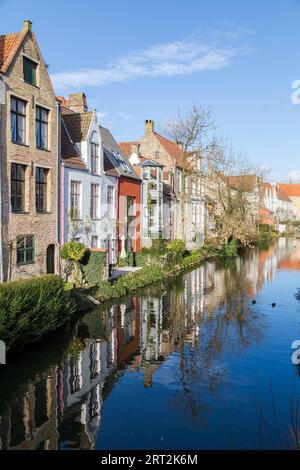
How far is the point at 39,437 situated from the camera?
9.09m

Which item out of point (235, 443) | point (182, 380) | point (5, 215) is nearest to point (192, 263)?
point (5, 215)

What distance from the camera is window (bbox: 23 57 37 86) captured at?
20.2m

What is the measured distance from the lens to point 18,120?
19.7 metres

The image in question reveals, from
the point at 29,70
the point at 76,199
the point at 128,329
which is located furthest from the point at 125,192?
the point at 128,329

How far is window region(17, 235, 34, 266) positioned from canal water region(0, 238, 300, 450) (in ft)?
13.6

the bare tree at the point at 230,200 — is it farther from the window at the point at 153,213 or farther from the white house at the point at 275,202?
the white house at the point at 275,202

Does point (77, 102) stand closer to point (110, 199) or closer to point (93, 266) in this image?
point (110, 199)

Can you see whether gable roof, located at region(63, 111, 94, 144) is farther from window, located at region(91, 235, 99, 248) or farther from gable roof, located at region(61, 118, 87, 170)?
window, located at region(91, 235, 99, 248)

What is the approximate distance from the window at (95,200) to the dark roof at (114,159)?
2387 mm

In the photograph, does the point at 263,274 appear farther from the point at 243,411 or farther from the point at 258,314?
the point at 243,411

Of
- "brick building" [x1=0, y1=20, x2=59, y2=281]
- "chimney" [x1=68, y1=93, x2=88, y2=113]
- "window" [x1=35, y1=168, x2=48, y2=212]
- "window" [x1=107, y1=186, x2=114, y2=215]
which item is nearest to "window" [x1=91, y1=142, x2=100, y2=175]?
"window" [x1=107, y1=186, x2=114, y2=215]

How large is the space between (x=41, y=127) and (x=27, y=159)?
2345 millimetres

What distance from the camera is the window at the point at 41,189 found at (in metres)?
21.4
